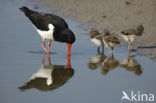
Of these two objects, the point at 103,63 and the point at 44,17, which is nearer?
the point at 103,63

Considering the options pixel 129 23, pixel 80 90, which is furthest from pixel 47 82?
pixel 129 23

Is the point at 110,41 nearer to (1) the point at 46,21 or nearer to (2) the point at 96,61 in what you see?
(2) the point at 96,61

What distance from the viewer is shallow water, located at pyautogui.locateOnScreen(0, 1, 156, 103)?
980cm

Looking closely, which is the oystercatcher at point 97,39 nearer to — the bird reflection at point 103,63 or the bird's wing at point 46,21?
the bird reflection at point 103,63

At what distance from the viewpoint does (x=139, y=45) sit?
13734mm

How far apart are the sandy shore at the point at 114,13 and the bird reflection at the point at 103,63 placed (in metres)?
1.49

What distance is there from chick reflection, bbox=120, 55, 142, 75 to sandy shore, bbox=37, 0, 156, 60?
1.52 meters

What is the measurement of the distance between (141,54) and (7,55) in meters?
3.20

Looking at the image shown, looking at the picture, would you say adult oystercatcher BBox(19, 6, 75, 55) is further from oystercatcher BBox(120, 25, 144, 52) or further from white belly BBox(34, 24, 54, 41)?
oystercatcher BBox(120, 25, 144, 52)

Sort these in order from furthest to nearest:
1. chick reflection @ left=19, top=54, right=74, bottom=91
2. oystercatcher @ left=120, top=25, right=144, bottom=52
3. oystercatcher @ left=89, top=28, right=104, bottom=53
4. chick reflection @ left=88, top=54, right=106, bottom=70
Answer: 1. oystercatcher @ left=89, top=28, right=104, bottom=53
2. oystercatcher @ left=120, top=25, right=144, bottom=52
3. chick reflection @ left=88, top=54, right=106, bottom=70
4. chick reflection @ left=19, top=54, right=74, bottom=91

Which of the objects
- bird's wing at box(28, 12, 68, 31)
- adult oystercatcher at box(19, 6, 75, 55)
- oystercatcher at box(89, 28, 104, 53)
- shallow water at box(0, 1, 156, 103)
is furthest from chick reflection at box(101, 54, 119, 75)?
bird's wing at box(28, 12, 68, 31)

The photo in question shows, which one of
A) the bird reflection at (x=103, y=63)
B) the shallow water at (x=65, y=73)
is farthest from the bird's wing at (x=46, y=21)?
the bird reflection at (x=103, y=63)

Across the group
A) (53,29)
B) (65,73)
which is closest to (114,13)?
(53,29)

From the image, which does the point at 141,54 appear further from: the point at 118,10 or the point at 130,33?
the point at 118,10
